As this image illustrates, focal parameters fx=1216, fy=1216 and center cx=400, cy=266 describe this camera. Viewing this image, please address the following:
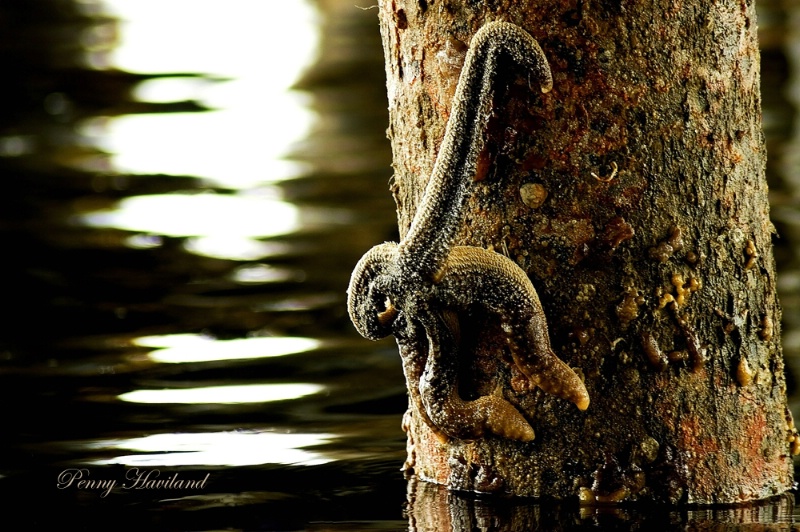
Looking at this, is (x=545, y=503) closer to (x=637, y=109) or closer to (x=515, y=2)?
(x=637, y=109)

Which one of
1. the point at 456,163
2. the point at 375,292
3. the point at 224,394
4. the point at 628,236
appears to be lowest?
the point at 224,394

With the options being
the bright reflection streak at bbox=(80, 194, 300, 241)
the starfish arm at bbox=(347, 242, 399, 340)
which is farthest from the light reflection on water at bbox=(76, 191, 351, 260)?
the starfish arm at bbox=(347, 242, 399, 340)

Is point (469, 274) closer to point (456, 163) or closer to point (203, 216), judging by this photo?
point (456, 163)

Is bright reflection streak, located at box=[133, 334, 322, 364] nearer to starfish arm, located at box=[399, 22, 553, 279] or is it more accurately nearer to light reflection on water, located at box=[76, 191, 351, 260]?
light reflection on water, located at box=[76, 191, 351, 260]

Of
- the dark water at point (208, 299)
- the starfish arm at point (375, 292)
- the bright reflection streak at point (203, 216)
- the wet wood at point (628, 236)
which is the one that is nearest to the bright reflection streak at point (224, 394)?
the dark water at point (208, 299)

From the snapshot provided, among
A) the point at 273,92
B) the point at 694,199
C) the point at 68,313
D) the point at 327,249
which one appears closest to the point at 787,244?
the point at 327,249

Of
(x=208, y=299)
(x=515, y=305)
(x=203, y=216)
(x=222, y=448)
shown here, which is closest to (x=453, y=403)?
(x=515, y=305)
